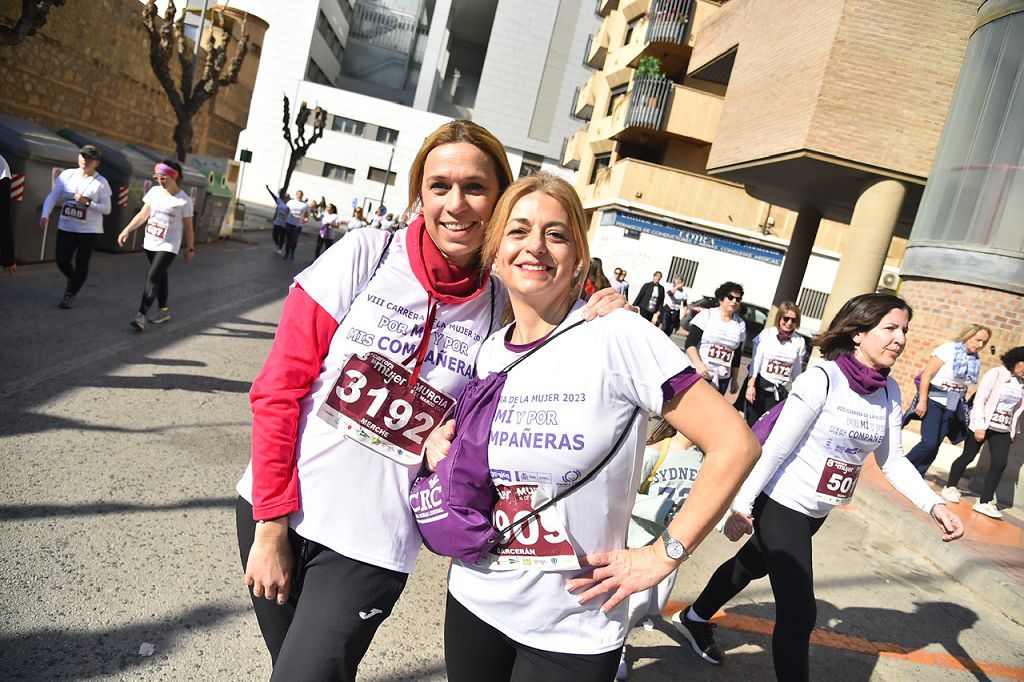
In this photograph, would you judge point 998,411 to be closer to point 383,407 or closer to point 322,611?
point 383,407

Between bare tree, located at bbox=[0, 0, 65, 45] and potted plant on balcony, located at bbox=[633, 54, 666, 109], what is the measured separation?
63.6 ft

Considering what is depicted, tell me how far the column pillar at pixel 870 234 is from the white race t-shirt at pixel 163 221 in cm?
1124

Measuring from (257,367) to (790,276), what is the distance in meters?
15.9

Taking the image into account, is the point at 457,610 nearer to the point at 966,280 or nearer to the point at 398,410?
the point at 398,410

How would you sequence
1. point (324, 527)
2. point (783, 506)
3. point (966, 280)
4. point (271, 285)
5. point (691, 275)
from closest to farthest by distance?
point (324, 527), point (783, 506), point (966, 280), point (271, 285), point (691, 275)

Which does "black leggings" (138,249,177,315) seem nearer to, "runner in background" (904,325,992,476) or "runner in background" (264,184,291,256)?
"runner in background" (904,325,992,476)

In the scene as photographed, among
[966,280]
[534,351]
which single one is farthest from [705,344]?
[534,351]

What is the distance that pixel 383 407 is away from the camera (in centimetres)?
185

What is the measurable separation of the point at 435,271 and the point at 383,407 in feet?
1.35

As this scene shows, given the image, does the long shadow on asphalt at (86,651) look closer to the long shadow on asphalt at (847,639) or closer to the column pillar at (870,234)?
the long shadow on asphalt at (847,639)

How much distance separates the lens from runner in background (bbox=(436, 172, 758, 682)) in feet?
5.37

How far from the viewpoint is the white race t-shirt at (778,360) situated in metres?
7.32

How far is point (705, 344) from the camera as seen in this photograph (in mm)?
7891

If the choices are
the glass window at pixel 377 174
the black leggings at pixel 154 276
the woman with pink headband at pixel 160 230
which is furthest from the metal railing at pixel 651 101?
the glass window at pixel 377 174
